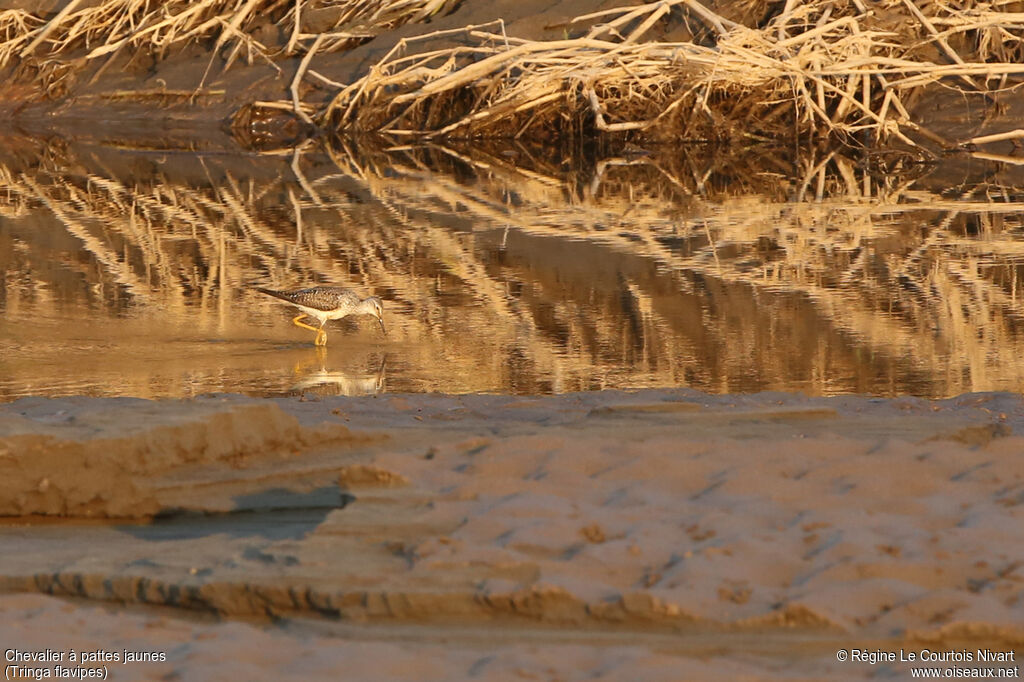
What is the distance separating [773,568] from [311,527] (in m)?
1.45

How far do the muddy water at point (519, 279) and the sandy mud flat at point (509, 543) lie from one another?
7.43 ft

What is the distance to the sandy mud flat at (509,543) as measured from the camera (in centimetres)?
369

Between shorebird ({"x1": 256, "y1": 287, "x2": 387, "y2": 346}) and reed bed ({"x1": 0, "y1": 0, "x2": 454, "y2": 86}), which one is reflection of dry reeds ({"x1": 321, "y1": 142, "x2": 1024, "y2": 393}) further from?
reed bed ({"x1": 0, "y1": 0, "x2": 454, "y2": 86})

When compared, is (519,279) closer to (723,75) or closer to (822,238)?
(822,238)

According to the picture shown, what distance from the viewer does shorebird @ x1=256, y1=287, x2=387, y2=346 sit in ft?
28.1

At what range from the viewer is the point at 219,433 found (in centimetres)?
514

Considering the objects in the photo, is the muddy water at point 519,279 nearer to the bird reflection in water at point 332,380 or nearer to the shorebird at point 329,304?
the bird reflection in water at point 332,380

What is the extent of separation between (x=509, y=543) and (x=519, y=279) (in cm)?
634

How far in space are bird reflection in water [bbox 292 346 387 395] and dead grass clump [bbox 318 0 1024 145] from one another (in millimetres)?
9586

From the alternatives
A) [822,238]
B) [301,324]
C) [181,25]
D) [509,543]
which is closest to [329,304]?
[301,324]

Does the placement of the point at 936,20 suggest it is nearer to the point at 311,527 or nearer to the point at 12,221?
the point at 12,221

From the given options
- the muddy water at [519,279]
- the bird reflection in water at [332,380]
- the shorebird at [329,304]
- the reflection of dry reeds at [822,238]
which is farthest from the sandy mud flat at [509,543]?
the shorebird at [329,304]

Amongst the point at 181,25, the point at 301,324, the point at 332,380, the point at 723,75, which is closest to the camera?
the point at 332,380

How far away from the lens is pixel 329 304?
858cm
